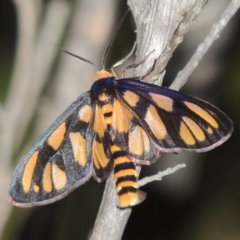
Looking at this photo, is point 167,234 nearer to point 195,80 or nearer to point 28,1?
point 195,80

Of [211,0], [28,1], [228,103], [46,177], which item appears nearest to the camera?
[46,177]

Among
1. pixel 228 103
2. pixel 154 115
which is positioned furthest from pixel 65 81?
pixel 228 103

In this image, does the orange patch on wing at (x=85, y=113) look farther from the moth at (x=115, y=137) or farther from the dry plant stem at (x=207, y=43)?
the dry plant stem at (x=207, y=43)

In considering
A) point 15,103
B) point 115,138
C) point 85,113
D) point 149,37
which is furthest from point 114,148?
point 15,103

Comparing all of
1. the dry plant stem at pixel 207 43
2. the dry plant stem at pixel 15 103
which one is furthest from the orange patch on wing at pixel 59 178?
the dry plant stem at pixel 15 103

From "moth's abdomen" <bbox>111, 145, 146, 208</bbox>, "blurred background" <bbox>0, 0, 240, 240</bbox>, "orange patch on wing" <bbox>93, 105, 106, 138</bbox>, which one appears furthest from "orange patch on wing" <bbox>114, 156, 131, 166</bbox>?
"blurred background" <bbox>0, 0, 240, 240</bbox>

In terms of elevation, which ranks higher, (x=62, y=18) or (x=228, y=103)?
(x=62, y=18)

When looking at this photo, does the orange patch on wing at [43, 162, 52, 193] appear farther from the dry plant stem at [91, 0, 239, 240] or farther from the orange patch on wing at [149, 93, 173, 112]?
the orange patch on wing at [149, 93, 173, 112]
